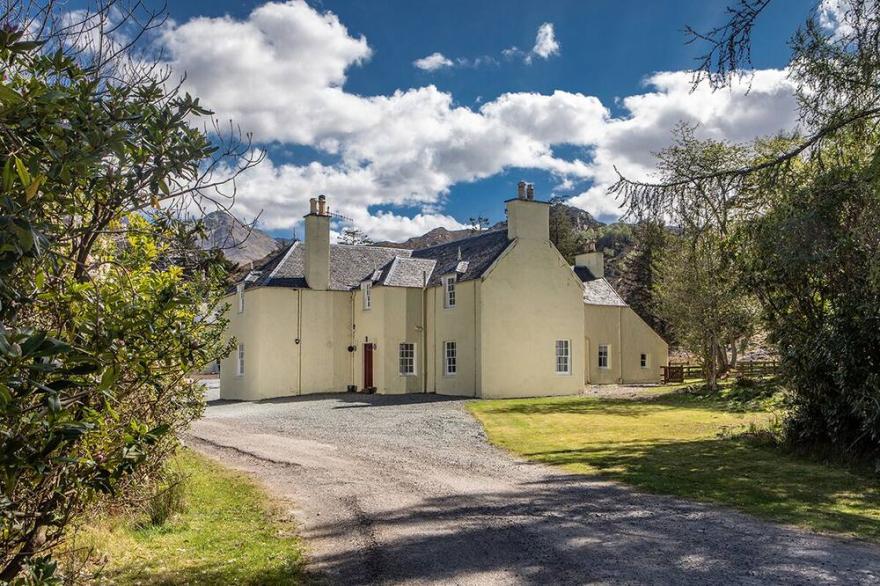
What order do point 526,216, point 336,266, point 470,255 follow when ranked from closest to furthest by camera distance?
point 526,216, point 470,255, point 336,266

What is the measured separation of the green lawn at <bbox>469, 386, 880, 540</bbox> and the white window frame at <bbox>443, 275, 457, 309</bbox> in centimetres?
643

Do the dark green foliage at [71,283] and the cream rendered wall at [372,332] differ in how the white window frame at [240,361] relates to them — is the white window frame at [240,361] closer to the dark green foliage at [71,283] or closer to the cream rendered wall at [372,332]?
the cream rendered wall at [372,332]

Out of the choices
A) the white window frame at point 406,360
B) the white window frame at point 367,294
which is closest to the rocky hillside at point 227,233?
the white window frame at point 406,360

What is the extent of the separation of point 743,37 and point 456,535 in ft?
24.5

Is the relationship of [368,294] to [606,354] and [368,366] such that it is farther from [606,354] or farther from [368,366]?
[606,354]

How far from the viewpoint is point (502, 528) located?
8047 mm

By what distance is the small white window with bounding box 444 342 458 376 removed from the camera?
29138 millimetres

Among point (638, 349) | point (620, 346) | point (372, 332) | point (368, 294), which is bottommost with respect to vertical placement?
point (638, 349)

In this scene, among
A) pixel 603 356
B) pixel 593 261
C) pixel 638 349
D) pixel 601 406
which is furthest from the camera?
pixel 593 261

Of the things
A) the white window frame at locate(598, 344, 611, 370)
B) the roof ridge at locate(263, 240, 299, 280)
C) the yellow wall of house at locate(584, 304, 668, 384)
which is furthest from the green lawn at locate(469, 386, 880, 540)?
the white window frame at locate(598, 344, 611, 370)

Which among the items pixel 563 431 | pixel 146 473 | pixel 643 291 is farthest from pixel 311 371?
pixel 643 291

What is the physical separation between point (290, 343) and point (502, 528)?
23306 millimetres

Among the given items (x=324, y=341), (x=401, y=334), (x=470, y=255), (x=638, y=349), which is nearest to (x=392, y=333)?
(x=401, y=334)

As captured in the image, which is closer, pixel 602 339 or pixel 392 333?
pixel 392 333
